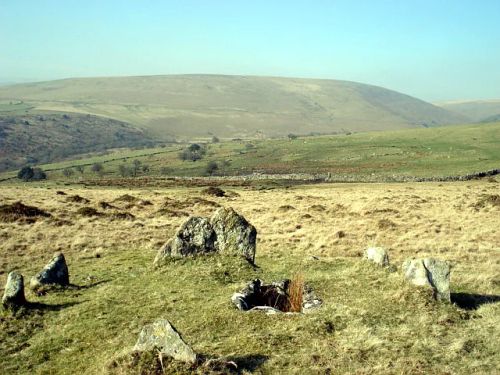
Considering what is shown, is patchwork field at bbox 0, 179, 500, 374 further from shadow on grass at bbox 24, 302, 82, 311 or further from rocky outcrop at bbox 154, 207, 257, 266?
rocky outcrop at bbox 154, 207, 257, 266

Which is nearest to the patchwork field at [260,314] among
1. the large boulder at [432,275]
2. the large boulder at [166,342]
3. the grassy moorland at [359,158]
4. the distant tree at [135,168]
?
the large boulder at [166,342]

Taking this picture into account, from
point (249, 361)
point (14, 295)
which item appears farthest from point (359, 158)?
point (249, 361)

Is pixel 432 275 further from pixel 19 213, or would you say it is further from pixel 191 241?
pixel 19 213

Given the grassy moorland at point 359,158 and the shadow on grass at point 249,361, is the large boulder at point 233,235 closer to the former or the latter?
the shadow on grass at point 249,361

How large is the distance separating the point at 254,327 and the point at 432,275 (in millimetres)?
6560

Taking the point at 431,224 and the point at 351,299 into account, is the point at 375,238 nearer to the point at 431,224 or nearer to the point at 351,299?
the point at 431,224

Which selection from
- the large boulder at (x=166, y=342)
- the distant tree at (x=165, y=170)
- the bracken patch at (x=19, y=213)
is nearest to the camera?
the large boulder at (x=166, y=342)

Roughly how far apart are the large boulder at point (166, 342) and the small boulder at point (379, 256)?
35.2 feet

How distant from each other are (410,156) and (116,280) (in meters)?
101

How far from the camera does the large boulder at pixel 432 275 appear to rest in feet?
48.8

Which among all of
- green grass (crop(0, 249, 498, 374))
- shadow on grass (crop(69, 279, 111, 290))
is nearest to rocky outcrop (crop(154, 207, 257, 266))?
green grass (crop(0, 249, 498, 374))

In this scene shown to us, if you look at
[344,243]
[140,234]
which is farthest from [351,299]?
[140,234]

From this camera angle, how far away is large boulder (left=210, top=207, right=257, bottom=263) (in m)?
20.2

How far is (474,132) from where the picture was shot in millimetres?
134000
